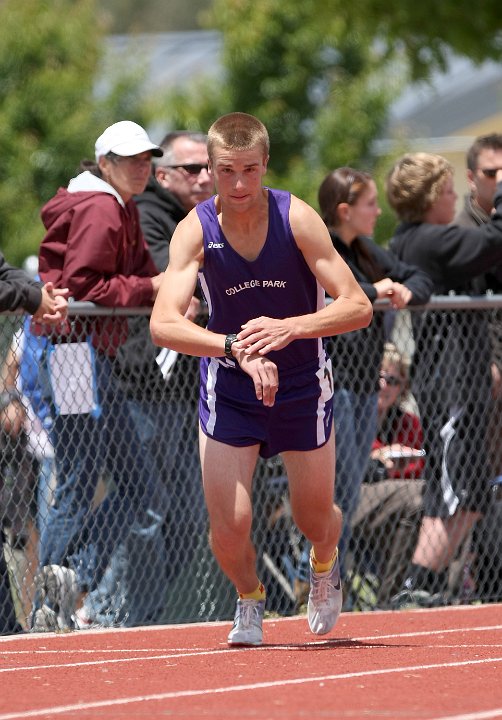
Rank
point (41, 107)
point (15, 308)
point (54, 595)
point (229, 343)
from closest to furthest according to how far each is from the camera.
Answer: point (229, 343)
point (15, 308)
point (54, 595)
point (41, 107)

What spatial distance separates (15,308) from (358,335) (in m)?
2.20

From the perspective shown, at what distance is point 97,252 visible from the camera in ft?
27.9

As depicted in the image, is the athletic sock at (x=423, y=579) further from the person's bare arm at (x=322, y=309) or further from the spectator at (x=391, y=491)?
the person's bare arm at (x=322, y=309)

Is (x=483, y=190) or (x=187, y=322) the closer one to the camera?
(x=187, y=322)

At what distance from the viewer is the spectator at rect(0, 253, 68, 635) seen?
8156mm

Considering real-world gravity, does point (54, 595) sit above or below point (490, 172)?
below

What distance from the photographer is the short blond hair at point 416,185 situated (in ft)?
32.3

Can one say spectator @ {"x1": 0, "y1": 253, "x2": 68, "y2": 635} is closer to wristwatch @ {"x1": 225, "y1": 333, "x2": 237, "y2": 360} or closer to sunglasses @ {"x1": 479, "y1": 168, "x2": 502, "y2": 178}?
wristwatch @ {"x1": 225, "y1": 333, "x2": 237, "y2": 360}

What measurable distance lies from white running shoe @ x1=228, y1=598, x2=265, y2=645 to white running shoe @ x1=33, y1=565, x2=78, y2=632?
1367 millimetres

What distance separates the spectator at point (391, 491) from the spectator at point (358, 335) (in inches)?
10.8

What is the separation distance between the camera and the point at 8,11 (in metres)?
29.2

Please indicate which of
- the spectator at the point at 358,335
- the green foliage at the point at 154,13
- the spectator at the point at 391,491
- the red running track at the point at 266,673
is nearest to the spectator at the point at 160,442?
the red running track at the point at 266,673

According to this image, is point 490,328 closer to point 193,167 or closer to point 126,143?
point 193,167

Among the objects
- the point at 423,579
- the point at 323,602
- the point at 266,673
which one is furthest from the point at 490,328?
the point at 266,673
